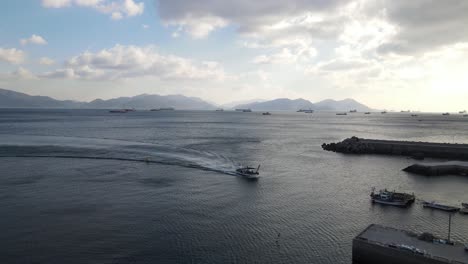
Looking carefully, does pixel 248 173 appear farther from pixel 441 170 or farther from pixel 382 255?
pixel 441 170

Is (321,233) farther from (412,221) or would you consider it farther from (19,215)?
(19,215)

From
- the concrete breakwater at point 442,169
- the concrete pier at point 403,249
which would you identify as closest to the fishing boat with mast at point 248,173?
the concrete pier at point 403,249

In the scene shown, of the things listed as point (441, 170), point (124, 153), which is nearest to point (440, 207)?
point (441, 170)

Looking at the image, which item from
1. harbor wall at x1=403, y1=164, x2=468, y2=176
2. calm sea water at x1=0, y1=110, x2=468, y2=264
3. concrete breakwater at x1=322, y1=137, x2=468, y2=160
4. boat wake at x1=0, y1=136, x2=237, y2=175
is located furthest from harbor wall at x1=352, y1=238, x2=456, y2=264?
concrete breakwater at x1=322, y1=137, x2=468, y2=160

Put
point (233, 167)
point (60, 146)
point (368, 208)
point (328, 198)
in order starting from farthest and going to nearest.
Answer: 1. point (60, 146)
2. point (233, 167)
3. point (328, 198)
4. point (368, 208)

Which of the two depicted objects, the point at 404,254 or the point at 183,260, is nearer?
the point at 404,254

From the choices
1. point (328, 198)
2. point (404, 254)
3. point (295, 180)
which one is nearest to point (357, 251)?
point (404, 254)

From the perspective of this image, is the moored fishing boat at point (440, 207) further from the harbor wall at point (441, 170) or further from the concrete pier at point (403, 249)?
the harbor wall at point (441, 170)
